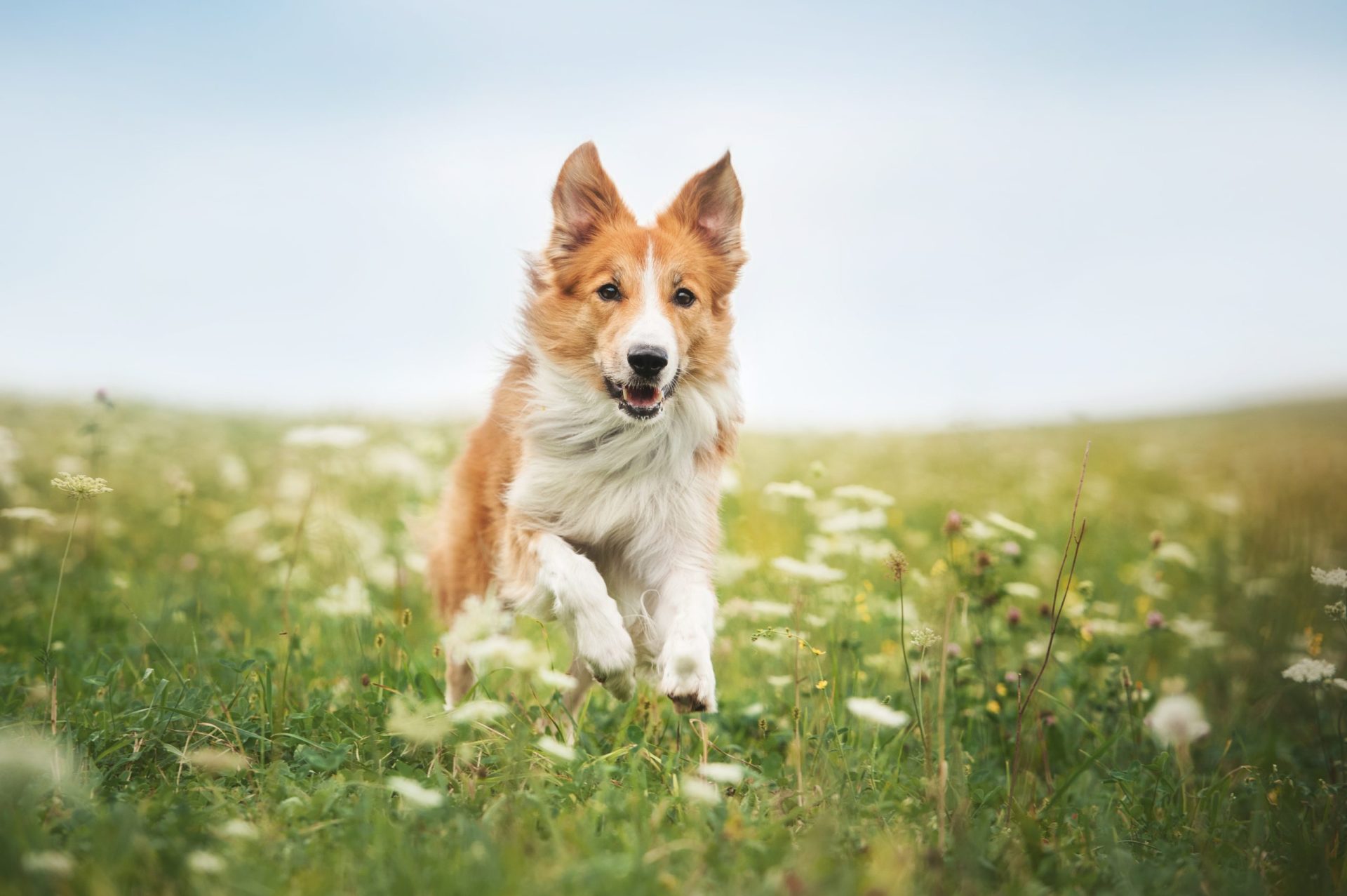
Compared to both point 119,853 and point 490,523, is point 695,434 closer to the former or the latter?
point 490,523

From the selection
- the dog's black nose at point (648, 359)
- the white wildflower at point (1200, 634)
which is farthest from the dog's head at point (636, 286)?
the white wildflower at point (1200, 634)

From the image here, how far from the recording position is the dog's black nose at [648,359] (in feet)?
11.6

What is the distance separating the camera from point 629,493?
384cm

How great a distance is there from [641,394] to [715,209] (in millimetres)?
1150

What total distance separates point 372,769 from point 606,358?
1.77 meters

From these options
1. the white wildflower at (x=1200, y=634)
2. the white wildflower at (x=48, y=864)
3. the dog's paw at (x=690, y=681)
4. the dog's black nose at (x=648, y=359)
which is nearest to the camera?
the white wildflower at (x=48, y=864)

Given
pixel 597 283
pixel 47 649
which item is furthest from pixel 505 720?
pixel 597 283

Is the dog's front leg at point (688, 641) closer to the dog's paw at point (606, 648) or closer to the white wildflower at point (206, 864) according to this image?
the dog's paw at point (606, 648)

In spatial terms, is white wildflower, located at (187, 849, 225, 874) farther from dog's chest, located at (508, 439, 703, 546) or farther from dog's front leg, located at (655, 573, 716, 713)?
dog's chest, located at (508, 439, 703, 546)

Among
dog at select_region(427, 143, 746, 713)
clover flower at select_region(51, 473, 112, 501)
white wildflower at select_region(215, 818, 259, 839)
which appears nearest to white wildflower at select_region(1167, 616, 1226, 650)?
dog at select_region(427, 143, 746, 713)

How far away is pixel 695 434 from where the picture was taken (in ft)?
13.1

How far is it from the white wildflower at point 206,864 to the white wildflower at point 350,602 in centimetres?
168

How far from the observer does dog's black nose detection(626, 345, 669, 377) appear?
3547 millimetres

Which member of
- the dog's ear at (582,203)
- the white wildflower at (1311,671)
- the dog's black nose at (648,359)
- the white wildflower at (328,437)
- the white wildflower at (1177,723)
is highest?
the dog's ear at (582,203)
